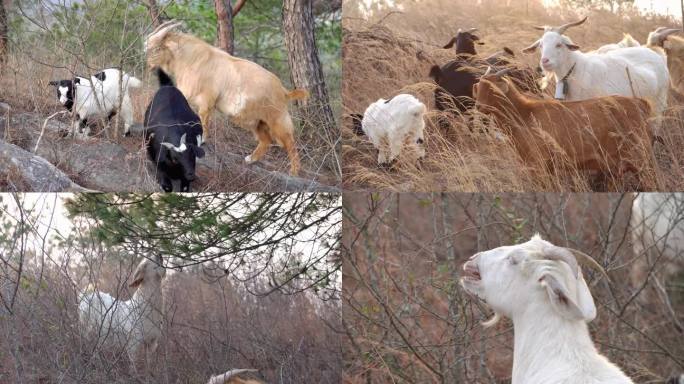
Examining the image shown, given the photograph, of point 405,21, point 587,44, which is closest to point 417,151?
point 405,21

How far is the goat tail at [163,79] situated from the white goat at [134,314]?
1274 millimetres

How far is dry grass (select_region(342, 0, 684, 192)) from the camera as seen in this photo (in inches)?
290

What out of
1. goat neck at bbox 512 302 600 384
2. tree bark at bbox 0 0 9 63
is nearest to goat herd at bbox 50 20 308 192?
tree bark at bbox 0 0 9 63

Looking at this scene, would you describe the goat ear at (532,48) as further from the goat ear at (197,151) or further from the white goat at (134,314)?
the white goat at (134,314)

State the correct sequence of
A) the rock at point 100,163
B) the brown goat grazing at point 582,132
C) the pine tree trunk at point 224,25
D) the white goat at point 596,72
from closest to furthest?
the brown goat grazing at point 582,132, the white goat at point 596,72, the rock at point 100,163, the pine tree trunk at point 224,25

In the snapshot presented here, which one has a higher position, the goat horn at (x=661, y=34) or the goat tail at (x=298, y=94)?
the goat horn at (x=661, y=34)

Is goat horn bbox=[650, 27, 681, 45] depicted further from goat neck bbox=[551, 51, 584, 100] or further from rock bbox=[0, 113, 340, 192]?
rock bbox=[0, 113, 340, 192]

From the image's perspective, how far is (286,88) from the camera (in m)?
7.77

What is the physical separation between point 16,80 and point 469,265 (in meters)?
4.17

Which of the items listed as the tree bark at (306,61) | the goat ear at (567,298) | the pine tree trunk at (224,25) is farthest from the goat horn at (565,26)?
the goat ear at (567,298)

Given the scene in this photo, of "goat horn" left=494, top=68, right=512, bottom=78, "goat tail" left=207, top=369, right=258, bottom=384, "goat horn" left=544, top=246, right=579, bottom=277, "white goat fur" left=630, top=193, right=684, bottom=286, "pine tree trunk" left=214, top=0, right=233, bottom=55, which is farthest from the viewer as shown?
"white goat fur" left=630, top=193, right=684, bottom=286

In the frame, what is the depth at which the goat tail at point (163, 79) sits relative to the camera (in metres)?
7.55

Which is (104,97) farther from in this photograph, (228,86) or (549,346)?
(549,346)

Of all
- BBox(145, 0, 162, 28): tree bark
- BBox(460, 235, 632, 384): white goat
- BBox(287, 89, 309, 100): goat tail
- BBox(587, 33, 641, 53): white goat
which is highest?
BBox(145, 0, 162, 28): tree bark
